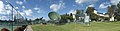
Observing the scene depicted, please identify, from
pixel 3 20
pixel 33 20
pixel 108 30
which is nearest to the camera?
pixel 108 30

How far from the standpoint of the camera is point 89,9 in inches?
878

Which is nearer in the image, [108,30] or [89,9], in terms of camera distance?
[108,30]

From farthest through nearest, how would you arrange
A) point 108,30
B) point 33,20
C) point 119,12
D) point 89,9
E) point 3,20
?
point 89,9
point 33,20
point 3,20
point 119,12
point 108,30

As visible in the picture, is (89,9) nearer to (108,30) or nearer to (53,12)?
(53,12)

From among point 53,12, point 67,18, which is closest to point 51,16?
point 53,12

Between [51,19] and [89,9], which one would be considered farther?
[89,9]

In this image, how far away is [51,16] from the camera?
2033 centimetres

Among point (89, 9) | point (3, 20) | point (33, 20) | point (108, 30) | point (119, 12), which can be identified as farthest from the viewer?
point (89, 9)

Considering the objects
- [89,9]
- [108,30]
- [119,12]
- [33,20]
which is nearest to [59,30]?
[108,30]

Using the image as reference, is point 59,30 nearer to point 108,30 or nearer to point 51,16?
point 108,30

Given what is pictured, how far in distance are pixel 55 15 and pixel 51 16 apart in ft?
1.28

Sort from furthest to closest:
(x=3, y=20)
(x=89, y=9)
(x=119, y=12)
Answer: (x=89, y=9) < (x=3, y=20) < (x=119, y=12)

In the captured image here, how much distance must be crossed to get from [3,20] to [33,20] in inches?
108

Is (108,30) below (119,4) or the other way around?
below
